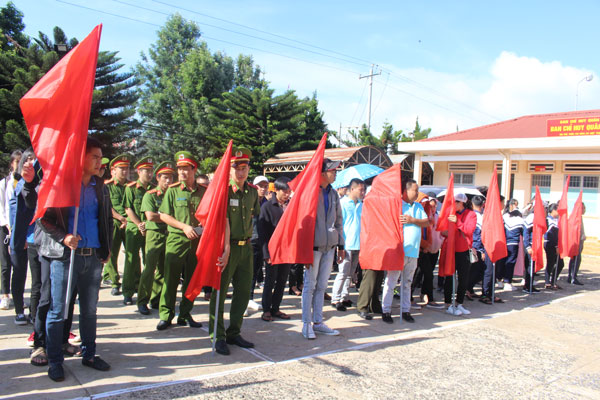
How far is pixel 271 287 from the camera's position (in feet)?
18.8

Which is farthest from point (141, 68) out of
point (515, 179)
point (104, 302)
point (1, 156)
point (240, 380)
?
point (240, 380)

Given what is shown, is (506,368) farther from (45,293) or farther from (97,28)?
(97,28)

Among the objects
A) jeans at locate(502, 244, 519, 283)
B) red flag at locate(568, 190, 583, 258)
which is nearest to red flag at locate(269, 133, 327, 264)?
jeans at locate(502, 244, 519, 283)

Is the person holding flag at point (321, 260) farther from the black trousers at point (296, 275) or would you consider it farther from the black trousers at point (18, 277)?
the black trousers at point (18, 277)

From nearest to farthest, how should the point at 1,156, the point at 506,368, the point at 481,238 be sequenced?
the point at 506,368, the point at 481,238, the point at 1,156

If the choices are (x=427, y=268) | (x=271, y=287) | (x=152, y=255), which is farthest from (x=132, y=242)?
(x=427, y=268)

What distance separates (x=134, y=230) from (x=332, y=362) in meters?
3.49

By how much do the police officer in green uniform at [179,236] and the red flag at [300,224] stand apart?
0.95 metres

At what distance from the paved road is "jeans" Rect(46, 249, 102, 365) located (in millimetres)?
240

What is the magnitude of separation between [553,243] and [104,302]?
8.80 meters

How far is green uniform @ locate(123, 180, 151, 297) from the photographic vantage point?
597 cm

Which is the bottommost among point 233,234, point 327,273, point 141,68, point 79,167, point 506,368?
point 506,368

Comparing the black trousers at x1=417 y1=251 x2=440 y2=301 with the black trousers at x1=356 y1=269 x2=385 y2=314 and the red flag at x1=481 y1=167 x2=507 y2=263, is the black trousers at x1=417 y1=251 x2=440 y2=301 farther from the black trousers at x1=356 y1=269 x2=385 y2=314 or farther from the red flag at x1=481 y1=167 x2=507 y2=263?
the black trousers at x1=356 y1=269 x2=385 y2=314

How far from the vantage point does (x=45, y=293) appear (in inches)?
141
